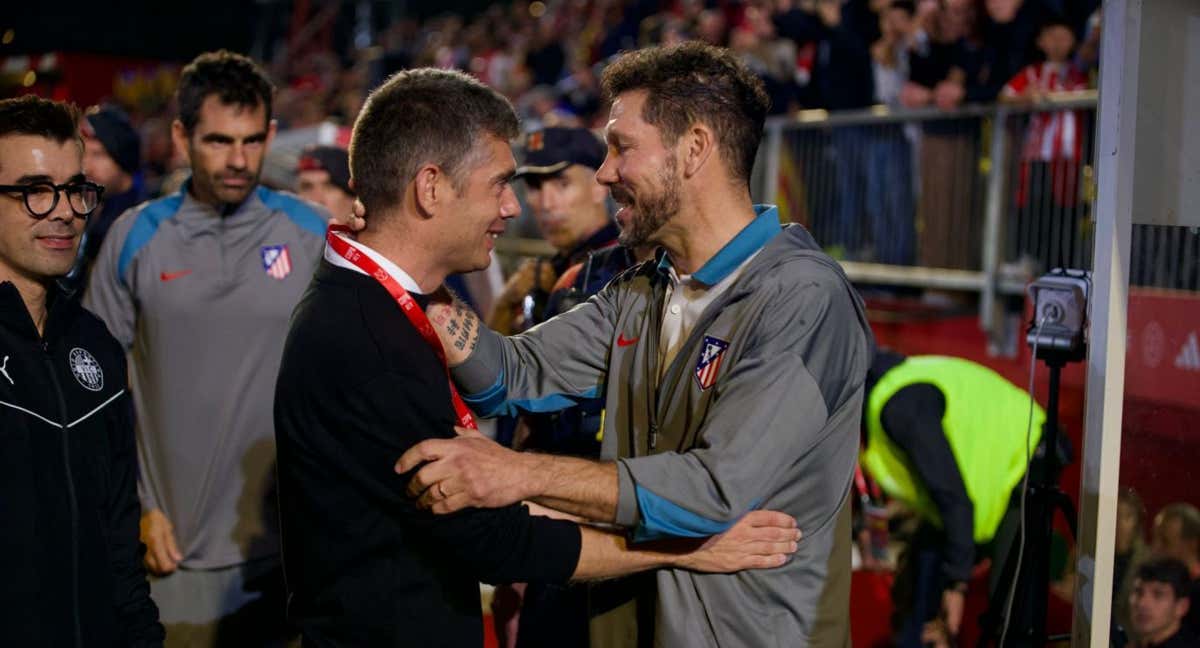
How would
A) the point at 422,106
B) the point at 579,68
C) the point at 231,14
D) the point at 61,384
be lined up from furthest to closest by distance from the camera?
the point at 231,14
the point at 579,68
the point at 61,384
the point at 422,106

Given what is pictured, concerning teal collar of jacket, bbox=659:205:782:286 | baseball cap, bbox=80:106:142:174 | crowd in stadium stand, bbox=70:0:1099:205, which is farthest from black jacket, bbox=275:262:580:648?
baseball cap, bbox=80:106:142:174

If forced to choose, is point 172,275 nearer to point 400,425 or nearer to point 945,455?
point 400,425

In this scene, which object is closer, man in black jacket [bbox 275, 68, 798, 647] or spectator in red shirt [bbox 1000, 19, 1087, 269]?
man in black jacket [bbox 275, 68, 798, 647]

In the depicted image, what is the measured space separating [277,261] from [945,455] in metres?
2.66

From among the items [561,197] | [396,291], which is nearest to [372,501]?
[396,291]

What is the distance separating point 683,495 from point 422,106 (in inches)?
38.4

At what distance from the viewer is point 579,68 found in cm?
1276

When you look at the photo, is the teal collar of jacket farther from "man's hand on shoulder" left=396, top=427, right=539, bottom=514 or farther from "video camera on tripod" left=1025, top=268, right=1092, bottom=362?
"video camera on tripod" left=1025, top=268, right=1092, bottom=362

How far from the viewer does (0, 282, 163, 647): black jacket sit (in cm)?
249

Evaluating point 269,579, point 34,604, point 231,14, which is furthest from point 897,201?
point 231,14

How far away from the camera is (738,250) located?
263cm

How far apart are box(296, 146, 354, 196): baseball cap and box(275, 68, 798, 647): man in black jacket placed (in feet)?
11.8

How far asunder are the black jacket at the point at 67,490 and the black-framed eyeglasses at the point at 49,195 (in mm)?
210

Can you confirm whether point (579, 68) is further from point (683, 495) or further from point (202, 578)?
point (683, 495)
